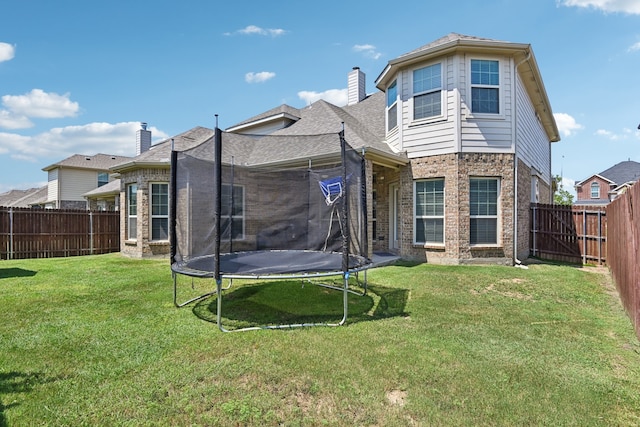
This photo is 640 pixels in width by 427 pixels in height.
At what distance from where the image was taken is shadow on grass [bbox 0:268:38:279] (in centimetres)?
791

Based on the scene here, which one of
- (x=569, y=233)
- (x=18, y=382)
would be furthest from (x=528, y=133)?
(x=18, y=382)

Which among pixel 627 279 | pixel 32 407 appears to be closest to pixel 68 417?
pixel 32 407

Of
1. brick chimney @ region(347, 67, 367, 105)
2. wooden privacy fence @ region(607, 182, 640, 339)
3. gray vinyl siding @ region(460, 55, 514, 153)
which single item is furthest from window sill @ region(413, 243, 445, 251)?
brick chimney @ region(347, 67, 367, 105)

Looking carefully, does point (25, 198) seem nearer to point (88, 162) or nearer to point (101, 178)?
point (88, 162)

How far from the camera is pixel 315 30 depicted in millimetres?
8703

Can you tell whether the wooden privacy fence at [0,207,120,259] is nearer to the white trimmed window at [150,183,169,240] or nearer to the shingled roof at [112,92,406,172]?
the shingled roof at [112,92,406,172]

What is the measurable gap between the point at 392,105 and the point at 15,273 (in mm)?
11025

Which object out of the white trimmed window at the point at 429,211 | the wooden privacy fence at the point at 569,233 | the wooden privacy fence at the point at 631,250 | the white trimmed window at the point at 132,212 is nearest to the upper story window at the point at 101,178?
the white trimmed window at the point at 132,212

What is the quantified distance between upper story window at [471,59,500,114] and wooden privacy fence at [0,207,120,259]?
1425 cm

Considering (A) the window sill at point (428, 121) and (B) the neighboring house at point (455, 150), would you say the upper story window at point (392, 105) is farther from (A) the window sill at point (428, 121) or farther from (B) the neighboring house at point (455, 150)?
(A) the window sill at point (428, 121)

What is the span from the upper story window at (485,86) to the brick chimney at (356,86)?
6.73 m

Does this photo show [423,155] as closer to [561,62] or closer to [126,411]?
[561,62]

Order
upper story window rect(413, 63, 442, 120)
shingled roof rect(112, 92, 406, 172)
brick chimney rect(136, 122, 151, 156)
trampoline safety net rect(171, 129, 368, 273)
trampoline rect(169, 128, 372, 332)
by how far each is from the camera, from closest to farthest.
→ trampoline rect(169, 128, 372, 332), trampoline safety net rect(171, 129, 368, 273), shingled roof rect(112, 92, 406, 172), upper story window rect(413, 63, 442, 120), brick chimney rect(136, 122, 151, 156)

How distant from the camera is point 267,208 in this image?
5.96m
